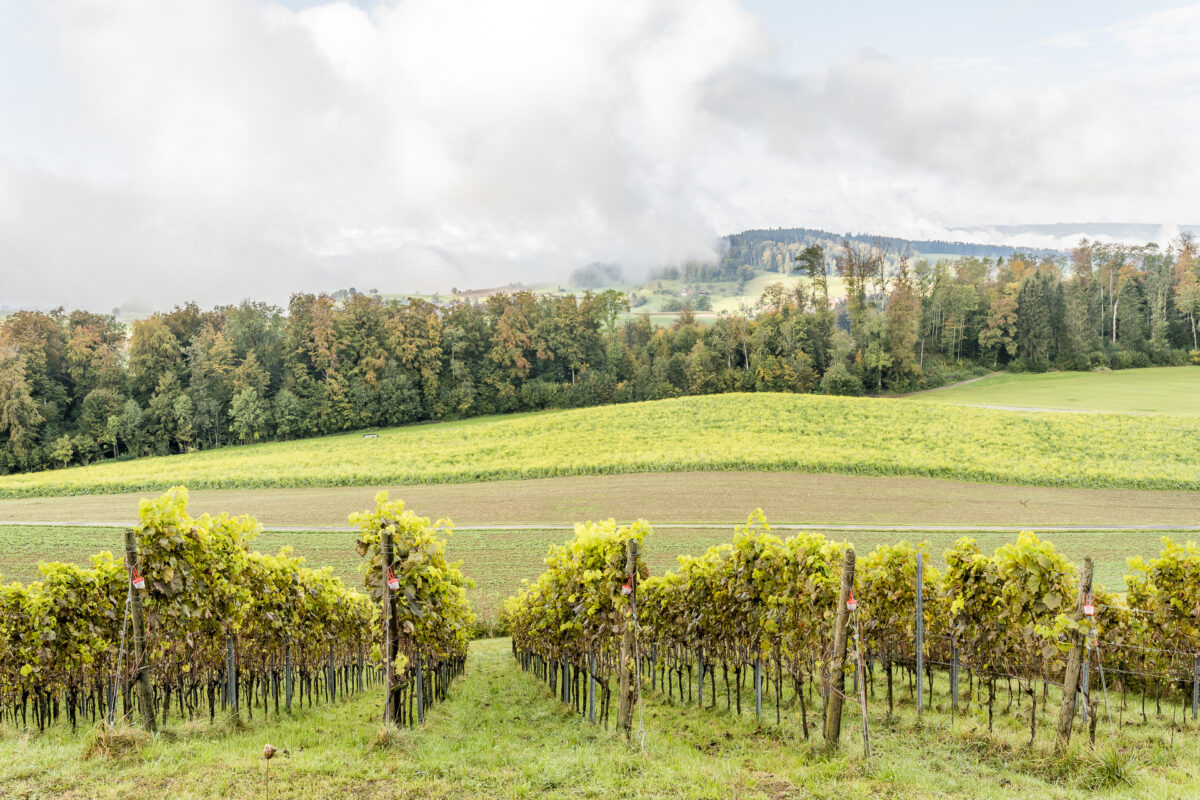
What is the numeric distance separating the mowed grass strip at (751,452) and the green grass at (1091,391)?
40.7ft

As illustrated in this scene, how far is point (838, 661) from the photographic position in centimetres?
783

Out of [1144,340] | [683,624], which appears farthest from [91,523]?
[1144,340]

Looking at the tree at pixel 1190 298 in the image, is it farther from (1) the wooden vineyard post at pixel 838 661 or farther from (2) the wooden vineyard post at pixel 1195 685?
(1) the wooden vineyard post at pixel 838 661

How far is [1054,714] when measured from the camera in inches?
374

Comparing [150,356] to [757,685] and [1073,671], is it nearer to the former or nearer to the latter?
[757,685]

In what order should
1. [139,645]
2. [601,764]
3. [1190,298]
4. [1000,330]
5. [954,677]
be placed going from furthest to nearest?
[1000,330], [1190,298], [954,677], [139,645], [601,764]

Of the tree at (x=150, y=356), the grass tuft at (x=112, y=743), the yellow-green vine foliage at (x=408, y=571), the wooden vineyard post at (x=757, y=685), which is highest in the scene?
the tree at (x=150, y=356)

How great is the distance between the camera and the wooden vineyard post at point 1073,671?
729cm

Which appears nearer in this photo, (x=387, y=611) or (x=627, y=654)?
(x=387, y=611)

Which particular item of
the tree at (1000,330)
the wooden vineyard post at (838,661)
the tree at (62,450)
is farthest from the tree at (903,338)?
the tree at (62,450)

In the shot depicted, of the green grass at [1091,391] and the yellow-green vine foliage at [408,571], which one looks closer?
the yellow-green vine foliage at [408,571]

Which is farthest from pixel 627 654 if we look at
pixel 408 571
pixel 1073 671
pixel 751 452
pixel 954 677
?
pixel 751 452

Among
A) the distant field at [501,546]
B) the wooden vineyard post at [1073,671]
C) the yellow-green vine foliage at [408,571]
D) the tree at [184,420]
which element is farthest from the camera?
the tree at [184,420]

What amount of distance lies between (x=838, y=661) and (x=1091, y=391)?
75.3 m
